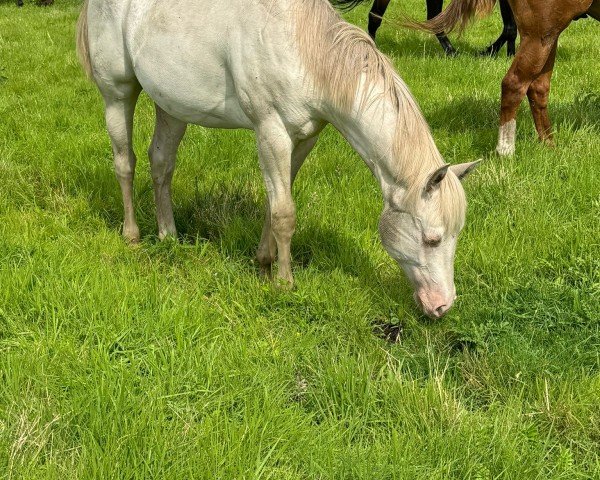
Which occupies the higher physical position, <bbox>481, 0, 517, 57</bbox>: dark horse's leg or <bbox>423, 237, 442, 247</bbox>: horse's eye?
<bbox>423, 237, 442, 247</bbox>: horse's eye

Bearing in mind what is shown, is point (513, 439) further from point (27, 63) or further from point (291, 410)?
point (27, 63)

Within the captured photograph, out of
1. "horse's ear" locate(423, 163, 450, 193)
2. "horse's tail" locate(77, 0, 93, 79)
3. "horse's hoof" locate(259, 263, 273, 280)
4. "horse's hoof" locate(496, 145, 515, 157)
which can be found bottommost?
"horse's hoof" locate(259, 263, 273, 280)

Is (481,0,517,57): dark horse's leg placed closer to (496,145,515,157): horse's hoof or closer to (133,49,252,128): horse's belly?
(496,145,515,157): horse's hoof

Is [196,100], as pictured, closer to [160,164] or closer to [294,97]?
[294,97]

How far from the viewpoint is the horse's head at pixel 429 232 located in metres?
2.71

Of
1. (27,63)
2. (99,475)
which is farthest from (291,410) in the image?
(27,63)

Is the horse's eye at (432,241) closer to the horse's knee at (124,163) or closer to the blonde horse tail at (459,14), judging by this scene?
the horse's knee at (124,163)

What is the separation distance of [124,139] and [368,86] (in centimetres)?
189

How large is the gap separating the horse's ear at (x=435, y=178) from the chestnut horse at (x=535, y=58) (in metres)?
2.37

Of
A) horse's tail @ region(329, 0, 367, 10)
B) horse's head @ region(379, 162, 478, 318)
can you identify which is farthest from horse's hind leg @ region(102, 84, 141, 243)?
horse's tail @ region(329, 0, 367, 10)

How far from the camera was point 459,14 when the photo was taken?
19.1 feet

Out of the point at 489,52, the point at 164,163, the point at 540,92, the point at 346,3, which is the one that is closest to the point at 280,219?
the point at 164,163

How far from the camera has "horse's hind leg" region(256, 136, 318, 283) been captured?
3.23 m

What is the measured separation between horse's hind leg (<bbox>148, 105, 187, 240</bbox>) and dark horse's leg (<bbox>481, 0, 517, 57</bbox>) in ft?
18.5
